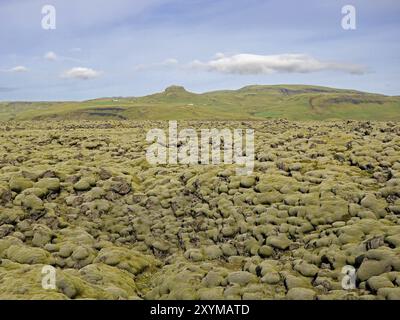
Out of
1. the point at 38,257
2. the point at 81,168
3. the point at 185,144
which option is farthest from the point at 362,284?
the point at 185,144

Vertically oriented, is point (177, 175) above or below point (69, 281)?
above

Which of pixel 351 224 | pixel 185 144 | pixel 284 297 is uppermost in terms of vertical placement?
pixel 185 144

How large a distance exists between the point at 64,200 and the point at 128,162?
1175cm

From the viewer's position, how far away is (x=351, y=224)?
25609 millimetres

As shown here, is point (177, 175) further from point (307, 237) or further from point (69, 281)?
point (69, 281)

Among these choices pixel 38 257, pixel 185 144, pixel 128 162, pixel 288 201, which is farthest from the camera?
pixel 185 144

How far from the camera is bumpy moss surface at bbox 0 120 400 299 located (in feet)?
68.8

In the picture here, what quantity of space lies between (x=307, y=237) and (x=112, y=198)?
17111 millimetres

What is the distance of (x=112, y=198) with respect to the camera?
114 ft

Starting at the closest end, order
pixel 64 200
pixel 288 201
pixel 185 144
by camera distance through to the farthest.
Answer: pixel 288 201 → pixel 64 200 → pixel 185 144

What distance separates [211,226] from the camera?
29719mm

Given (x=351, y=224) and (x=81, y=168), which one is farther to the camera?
(x=81, y=168)

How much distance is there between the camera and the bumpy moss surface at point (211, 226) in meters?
21.0
